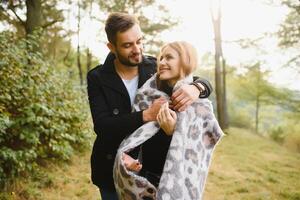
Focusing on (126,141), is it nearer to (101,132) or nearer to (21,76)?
(101,132)

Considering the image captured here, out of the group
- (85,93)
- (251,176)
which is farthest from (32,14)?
(251,176)

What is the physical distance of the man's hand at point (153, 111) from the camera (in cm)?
194

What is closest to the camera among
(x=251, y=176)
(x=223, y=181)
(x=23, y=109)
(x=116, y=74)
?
(x=116, y=74)

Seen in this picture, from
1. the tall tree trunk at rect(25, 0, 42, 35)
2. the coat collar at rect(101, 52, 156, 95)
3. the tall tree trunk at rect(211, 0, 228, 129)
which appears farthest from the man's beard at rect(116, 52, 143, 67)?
the tall tree trunk at rect(211, 0, 228, 129)

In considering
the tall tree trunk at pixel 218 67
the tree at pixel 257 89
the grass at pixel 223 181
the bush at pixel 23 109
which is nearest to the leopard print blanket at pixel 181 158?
the bush at pixel 23 109

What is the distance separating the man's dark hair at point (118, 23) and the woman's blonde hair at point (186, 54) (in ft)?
0.93

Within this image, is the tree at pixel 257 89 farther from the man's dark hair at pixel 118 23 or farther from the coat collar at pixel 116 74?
the man's dark hair at pixel 118 23

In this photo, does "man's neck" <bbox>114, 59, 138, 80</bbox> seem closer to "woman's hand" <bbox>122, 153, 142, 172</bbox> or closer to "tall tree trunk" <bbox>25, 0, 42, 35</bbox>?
"woman's hand" <bbox>122, 153, 142, 172</bbox>

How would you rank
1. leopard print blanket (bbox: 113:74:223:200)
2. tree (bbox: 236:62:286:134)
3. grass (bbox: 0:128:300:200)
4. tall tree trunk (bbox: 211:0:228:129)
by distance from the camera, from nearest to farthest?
leopard print blanket (bbox: 113:74:223:200), grass (bbox: 0:128:300:200), tall tree trunk (bbox: 211:0:228:129), tree (bbox: 236:62:286:134)

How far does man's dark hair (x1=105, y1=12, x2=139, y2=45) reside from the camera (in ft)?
6.96

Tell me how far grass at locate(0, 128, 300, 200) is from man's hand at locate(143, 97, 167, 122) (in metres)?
3.42

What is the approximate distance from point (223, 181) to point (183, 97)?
585cm

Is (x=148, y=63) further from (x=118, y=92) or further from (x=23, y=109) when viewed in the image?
(x=23, y=109)

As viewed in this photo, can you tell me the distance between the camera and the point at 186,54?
6.64ft
